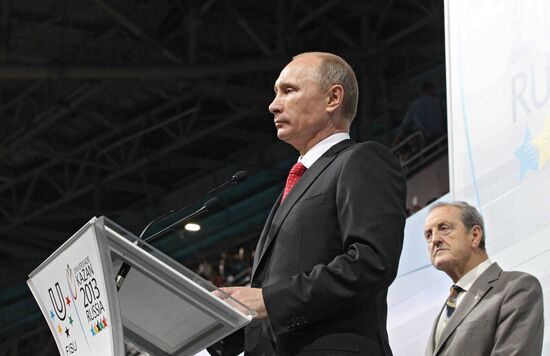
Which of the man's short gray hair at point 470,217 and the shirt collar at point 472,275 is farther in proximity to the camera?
the man's short gray hair at point 470,217

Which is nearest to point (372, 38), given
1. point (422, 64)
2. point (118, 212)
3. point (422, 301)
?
point (422, 64)

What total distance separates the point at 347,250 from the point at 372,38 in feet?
28.1

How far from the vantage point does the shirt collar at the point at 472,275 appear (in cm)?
310

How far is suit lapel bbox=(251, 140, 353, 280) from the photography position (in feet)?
7.36

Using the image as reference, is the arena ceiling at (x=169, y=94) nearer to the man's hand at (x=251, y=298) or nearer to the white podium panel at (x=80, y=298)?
the white podium panel at (x=80, y=298)

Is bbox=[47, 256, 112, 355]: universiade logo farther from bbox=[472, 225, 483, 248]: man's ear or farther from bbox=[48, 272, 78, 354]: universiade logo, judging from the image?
bbox=[472, 225, 483, 248]: man's ear

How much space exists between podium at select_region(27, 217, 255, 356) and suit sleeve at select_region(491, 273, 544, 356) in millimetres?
1027

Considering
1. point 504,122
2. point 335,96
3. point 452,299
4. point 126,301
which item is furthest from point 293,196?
point 504,122

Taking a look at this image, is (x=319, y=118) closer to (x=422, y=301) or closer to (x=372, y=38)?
(x=422, y=301)

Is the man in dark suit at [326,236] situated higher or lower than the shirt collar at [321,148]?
lower

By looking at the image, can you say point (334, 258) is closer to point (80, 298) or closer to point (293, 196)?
point (293, 196)

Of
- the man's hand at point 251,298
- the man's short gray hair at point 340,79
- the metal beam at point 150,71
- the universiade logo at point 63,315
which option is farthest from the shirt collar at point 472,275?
the metal beam at point 150,71

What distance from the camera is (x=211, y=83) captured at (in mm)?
11359

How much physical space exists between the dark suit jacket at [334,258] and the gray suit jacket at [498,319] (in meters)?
0.71
